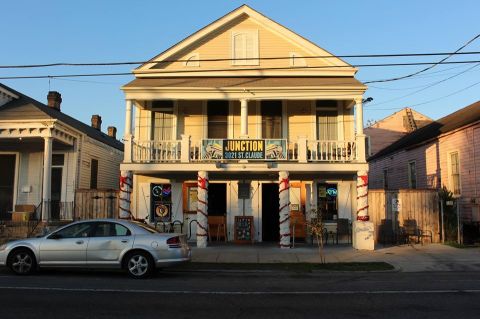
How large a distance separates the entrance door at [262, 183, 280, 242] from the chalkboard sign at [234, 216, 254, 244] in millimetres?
1272

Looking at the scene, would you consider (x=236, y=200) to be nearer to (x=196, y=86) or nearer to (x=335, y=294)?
(x=196, y=86)

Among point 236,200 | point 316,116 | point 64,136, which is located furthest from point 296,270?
point 64,136

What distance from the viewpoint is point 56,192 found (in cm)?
2098

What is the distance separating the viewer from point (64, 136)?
20.2m

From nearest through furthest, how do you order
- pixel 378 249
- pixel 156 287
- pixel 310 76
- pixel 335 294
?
pixel 335 294 < pixel 156 287 < pixel 378 249 < pixel 310 76

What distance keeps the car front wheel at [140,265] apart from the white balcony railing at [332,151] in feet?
27.8

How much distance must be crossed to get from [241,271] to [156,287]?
11.4 ft

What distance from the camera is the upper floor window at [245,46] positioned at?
20.3 m

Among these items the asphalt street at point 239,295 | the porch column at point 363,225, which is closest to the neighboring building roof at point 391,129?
the porch column at point 363,225

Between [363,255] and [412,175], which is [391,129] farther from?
[363,255]

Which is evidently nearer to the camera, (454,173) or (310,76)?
(310,76)

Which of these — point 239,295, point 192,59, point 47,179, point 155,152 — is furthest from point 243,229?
point 239,295

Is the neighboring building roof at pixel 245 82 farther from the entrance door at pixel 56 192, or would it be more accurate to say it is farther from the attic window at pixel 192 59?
the entrance door at pixel 56 192

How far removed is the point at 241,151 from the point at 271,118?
3.31 m
